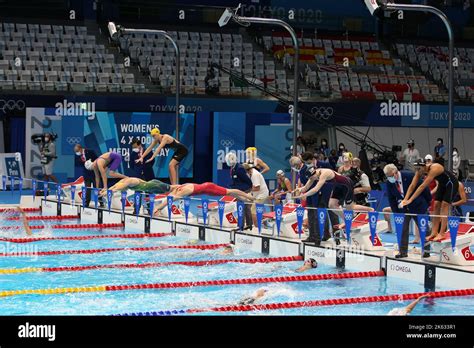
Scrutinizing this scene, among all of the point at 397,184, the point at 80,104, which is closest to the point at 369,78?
the point at 80,104

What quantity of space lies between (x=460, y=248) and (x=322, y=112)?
46.7ft

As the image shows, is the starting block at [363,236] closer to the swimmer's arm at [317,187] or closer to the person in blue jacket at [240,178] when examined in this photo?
the swimmer's arm at [317,187]

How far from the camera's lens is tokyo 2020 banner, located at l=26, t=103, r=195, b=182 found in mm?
21672

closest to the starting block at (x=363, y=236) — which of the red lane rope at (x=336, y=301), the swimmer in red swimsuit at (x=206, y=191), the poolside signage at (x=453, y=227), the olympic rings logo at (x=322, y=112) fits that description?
the poolside signage at (x=453, y=227)

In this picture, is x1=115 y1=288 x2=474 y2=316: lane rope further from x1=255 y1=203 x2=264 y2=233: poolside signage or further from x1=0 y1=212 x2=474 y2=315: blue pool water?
x1=255 y1=203 x2=264 y2=233: poolside signage

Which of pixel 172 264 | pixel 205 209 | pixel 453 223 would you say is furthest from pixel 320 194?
pixel 205 209

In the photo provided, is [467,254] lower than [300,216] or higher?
lower

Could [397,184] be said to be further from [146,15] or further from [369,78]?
[146,15]

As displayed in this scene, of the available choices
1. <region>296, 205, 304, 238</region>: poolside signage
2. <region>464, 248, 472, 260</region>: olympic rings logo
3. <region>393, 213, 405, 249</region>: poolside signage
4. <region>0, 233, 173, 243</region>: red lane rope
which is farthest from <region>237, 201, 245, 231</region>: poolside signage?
<region>464, 248, 472, 260</region>: olympic rings logo

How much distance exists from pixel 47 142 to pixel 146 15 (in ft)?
27.7

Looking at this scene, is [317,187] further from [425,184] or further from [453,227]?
[453,227]

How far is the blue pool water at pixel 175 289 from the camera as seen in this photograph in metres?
8.57

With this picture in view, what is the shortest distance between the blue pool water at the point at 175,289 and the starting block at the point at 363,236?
1.79 feet

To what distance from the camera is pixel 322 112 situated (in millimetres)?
24047
